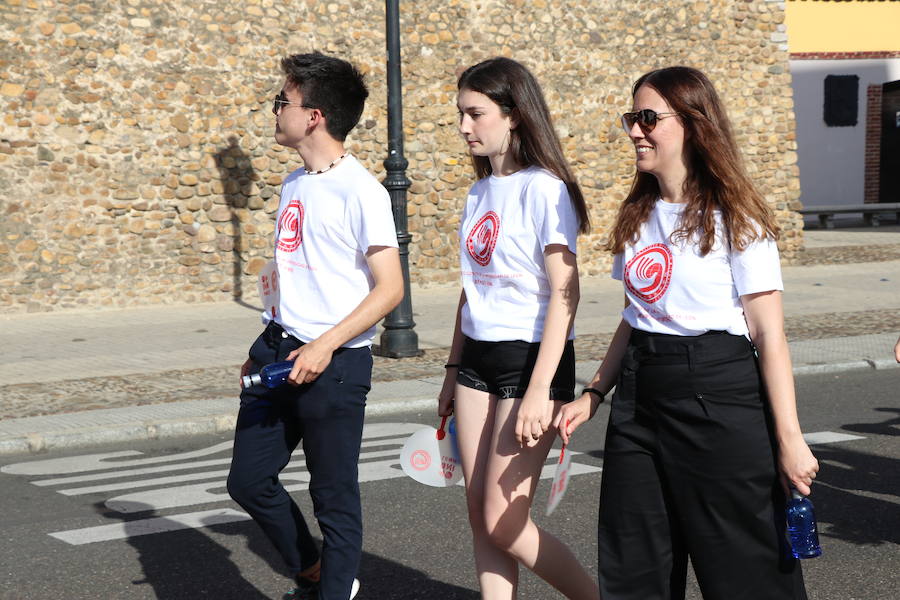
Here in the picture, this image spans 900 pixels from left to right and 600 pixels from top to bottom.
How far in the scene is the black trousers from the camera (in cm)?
302

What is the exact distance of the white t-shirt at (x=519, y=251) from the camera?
3506mm

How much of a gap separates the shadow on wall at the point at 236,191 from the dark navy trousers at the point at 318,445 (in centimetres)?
1163

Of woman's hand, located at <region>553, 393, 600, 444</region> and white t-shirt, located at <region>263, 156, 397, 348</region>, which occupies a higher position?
white t-shirt, located at <region>263, 156, 397, 348</region>

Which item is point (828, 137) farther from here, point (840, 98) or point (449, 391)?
point (449, 391)

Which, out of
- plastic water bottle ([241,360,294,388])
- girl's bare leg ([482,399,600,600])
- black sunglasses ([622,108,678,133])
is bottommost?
girl's bare leg ([482,399,600,600])

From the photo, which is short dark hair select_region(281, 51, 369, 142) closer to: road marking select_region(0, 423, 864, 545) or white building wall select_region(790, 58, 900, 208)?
road marking select_region(0, 423, 864, 545)

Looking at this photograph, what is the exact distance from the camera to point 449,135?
1733cm

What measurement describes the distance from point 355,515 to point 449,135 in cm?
1379

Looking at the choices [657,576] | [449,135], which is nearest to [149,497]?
[657,576]

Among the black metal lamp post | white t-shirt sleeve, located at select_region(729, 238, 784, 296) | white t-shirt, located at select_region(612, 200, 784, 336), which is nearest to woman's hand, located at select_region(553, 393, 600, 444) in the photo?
white t-shirt, located at select_region(612, 200, 784, 336)

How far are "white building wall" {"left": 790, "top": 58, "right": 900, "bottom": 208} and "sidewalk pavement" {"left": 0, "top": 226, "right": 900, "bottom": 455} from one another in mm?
13436

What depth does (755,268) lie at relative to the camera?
3.03 metres

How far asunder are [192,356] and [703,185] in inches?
342

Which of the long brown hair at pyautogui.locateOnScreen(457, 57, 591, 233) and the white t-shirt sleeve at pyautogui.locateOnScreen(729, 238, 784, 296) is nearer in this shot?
the white t-shirt sleeve at pyautogui.locateOnScreen(729, 238, 784, 296)
